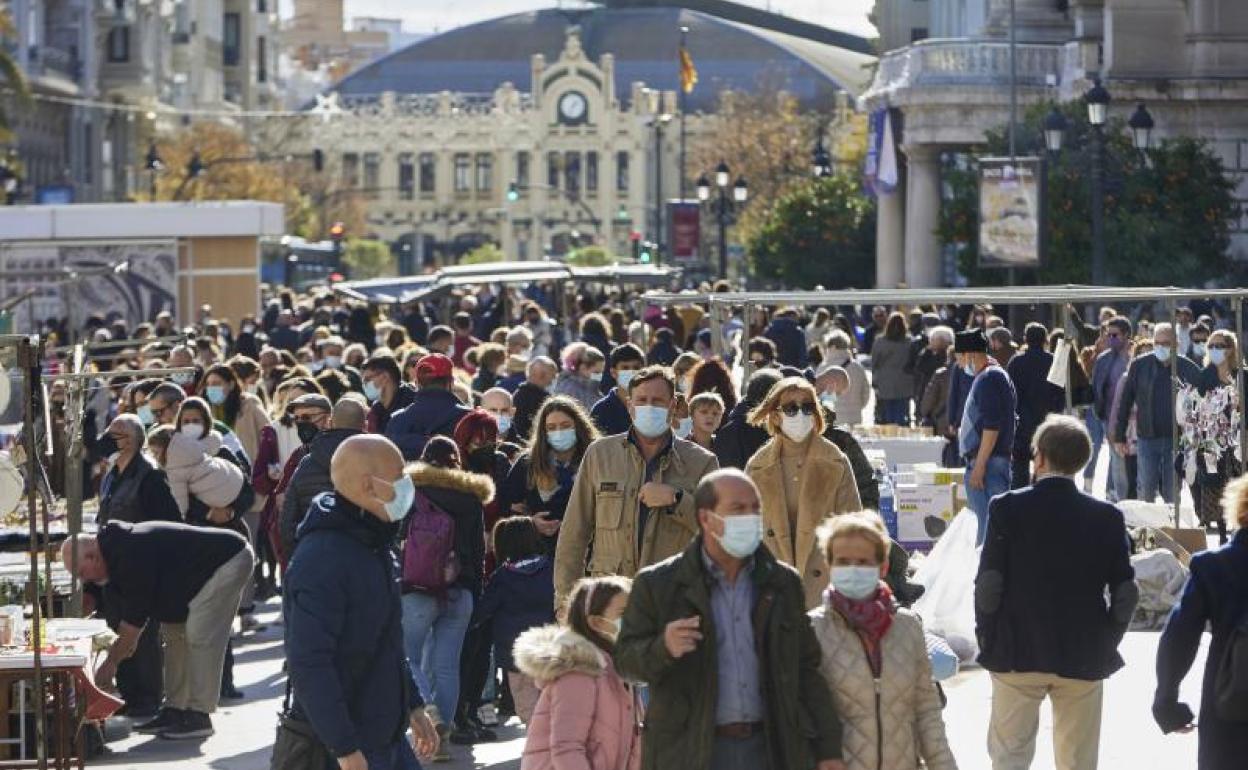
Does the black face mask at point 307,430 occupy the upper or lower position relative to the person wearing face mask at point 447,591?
upper

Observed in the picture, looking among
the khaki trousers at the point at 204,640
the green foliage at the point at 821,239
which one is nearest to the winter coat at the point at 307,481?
the khaki trousers at the point at 204,640

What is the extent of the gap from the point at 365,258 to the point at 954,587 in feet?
450

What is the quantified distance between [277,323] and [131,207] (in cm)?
712

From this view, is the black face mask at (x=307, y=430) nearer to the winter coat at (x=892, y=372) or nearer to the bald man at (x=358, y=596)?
the bald man at (x=358, y=596)

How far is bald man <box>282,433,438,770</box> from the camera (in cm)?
942

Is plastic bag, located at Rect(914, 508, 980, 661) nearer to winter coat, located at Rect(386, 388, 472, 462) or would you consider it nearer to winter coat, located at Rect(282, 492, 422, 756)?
winter coat, located at Rect(386, 388, 472, 462)

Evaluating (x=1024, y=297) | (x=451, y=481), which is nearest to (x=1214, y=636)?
(x=451, y=481)

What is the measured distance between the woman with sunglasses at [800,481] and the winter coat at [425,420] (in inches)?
168

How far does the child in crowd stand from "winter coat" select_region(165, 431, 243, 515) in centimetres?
276

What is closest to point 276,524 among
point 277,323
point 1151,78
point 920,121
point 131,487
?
point 131,487

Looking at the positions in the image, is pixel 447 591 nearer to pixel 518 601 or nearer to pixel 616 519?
pixel 518 601

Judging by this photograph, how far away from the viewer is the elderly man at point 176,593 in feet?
46.3

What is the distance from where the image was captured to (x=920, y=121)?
53.5 metres

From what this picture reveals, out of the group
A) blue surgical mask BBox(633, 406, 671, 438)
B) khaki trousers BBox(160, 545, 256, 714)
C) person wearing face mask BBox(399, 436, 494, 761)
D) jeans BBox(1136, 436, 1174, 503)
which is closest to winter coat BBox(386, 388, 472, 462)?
khaki trousers BBox(160, 545, 256, 714)
